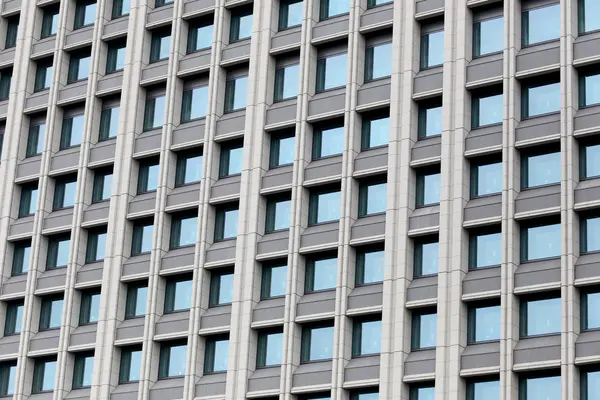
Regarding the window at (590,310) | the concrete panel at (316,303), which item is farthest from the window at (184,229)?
the window at (590,310)

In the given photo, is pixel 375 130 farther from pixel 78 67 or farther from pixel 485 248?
pixel 78 67

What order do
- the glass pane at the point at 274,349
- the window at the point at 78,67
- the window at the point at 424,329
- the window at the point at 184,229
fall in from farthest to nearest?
the window at the point at 78,67 < the window at the point at 184,229 < the glass pane at the point at 274,349 < the window at the point at 424,329

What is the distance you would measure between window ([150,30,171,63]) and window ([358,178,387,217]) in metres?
15.3

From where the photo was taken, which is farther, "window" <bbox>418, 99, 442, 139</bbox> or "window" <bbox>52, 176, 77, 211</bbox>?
"window" <bbox>52, 176, 77, 211</bbox>

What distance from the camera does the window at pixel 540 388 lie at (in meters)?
58.1

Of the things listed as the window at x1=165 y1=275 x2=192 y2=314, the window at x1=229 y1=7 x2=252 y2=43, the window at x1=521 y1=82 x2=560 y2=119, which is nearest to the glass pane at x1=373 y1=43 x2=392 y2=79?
the window at x1=521 y1=82 x2=560 y2=119

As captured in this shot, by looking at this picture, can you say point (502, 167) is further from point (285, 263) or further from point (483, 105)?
point (285, 263)

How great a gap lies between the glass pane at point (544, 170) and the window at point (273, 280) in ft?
41.3

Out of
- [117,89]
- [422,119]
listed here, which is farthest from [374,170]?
[117,89]

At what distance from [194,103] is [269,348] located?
1431cm

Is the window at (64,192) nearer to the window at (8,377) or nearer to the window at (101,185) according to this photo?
the window at (101,185)

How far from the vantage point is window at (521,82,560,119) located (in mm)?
62625

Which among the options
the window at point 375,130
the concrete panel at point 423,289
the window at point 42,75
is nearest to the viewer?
the concrete panel at point 423,289

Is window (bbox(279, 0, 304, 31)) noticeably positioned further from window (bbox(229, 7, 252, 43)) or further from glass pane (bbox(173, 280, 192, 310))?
glass pane (bbox(173, 280, 192, 310))
